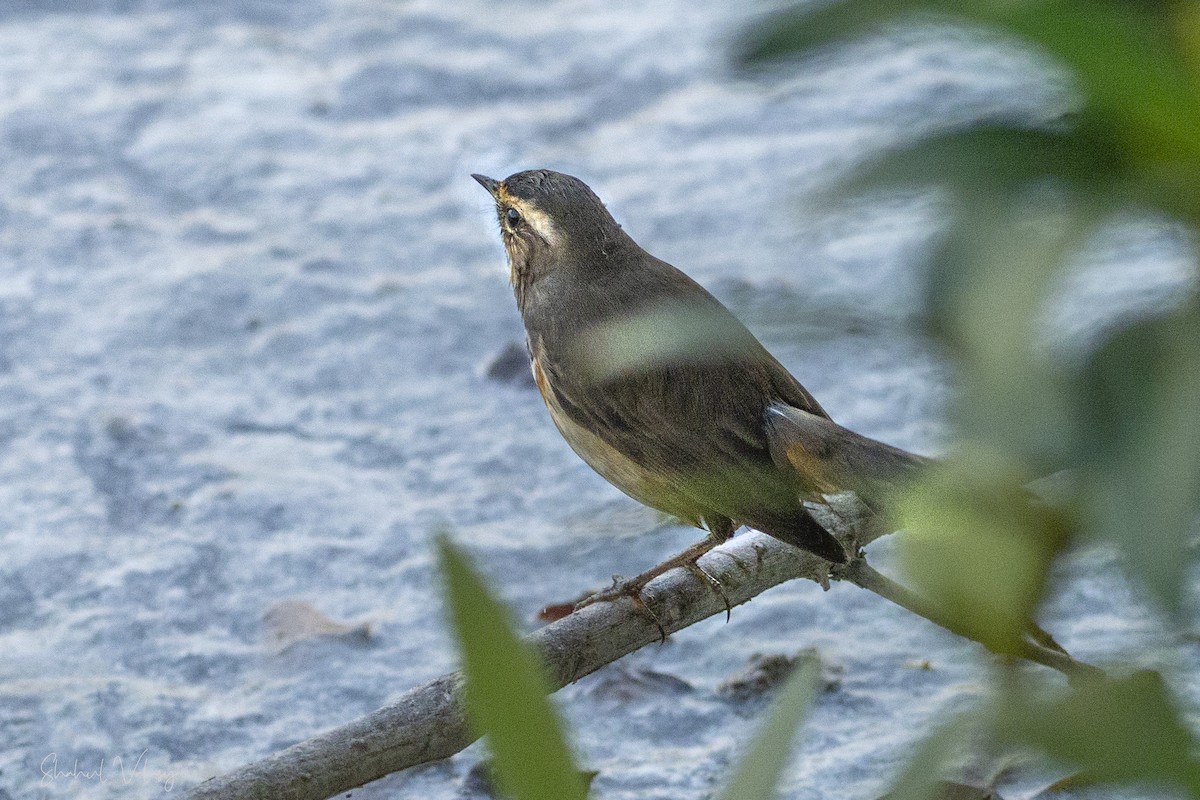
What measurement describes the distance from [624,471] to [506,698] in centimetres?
243

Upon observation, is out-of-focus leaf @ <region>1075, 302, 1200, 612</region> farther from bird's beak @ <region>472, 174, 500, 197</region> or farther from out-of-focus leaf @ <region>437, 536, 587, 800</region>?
bird's beak @ <region>472, 174, 500, 197</region>

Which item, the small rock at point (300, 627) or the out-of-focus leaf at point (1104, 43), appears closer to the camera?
the out-of-focus leaf at point (1104, 43)

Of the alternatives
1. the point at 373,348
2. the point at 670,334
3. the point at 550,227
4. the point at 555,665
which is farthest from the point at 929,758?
the point at 373,348

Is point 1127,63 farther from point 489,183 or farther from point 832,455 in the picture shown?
point 489,183

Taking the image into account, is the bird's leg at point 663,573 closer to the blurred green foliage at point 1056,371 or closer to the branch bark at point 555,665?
the branch bark at point 555,665

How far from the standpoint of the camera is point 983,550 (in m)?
0.88

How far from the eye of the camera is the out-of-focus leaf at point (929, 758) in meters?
0.86

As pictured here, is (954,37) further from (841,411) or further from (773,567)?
(841,411)

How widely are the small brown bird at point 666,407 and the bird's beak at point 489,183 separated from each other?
12 centimetres

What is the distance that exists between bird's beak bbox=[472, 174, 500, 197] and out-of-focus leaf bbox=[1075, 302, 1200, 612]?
3034 mm

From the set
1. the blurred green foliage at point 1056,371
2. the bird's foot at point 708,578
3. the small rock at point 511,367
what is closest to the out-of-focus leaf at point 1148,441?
the blurred green foliage at point 1056,371

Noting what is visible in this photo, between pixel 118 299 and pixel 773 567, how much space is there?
3.69 meters

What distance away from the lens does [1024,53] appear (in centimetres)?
93

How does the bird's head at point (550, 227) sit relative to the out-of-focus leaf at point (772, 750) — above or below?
below
